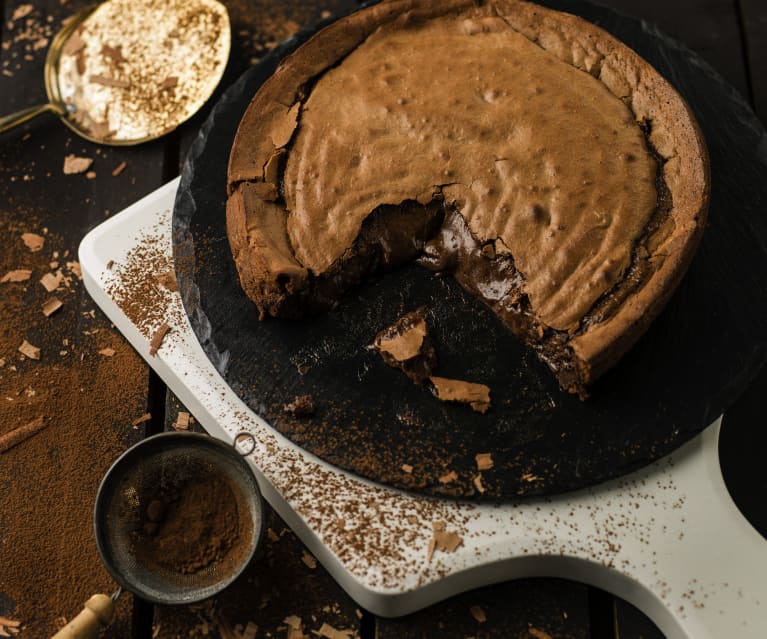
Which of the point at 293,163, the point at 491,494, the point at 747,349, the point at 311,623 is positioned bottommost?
the point at 311,623

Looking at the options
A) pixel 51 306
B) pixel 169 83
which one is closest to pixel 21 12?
pixel 169 83

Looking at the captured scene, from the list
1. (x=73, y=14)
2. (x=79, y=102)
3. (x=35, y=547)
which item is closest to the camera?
(x=35, y=547)

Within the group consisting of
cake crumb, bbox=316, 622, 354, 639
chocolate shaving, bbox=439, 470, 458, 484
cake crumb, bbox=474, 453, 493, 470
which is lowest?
cake crumb, bbox=316, 622, 354, 639

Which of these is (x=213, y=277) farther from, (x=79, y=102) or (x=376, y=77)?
(x=79, y=102)

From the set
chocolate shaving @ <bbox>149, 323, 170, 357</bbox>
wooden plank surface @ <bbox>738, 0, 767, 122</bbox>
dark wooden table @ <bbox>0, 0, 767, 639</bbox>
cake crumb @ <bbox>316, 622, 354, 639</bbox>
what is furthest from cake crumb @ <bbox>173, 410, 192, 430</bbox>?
wooden plank surface @ <bbox>738, 0, 767, 122</bbox>

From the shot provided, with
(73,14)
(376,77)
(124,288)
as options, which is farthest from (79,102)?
(376,77)

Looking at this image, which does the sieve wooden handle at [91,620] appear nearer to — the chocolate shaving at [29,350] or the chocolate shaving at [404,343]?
the chocolate shaving at [29,350]

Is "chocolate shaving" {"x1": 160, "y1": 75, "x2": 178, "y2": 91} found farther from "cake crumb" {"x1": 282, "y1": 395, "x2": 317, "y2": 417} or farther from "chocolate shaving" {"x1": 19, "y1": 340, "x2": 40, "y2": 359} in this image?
"cake crumb" {"x1": 282, "y1": 395, "x2": 317, "y2": 417}
